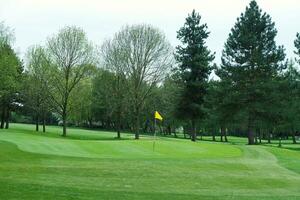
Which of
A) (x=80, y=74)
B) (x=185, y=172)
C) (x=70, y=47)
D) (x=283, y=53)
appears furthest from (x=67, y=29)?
(x=185, y=172)

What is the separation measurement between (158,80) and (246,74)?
36.1ft

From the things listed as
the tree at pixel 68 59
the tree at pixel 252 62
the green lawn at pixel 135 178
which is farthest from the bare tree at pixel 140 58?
the green lawn at pixel 135 178

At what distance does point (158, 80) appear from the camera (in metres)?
56.1

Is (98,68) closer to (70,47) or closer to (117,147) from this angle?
(70,47)

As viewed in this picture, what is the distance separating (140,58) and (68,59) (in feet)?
33.3

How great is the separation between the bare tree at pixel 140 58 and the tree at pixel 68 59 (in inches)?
176

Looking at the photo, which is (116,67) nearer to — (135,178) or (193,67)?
(193,67)

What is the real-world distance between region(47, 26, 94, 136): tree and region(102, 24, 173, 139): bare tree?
14.6ft

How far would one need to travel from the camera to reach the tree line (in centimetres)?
5316

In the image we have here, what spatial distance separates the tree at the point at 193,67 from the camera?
59.5m

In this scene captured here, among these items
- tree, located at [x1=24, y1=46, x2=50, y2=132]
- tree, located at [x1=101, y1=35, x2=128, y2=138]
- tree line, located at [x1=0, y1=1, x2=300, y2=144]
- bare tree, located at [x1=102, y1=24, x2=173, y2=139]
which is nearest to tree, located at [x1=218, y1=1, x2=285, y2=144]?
tree line, located at [x1=0, y1=1, x2=300, y2=144]

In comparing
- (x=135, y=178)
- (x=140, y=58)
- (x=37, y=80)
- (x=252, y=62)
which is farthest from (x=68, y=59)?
(x=135, y=178)

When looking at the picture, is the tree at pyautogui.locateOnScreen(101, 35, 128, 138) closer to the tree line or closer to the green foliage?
the tree line

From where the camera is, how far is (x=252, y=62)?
173 ft
